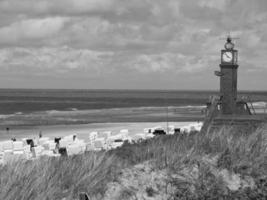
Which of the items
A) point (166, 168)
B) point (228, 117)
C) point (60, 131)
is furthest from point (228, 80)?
point (60, 131)

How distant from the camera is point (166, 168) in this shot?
22.4 ft

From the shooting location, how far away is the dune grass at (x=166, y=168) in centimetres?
527

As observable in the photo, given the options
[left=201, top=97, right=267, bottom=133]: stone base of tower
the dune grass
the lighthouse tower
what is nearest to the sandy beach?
[left=201, top=97, right=267, bottom=133]: stone base of tower

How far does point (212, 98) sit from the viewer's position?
16.0 meters

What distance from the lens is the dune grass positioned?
527 centimetres

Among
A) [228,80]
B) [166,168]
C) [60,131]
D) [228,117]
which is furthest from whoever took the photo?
[60,131]

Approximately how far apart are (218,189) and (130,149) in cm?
188

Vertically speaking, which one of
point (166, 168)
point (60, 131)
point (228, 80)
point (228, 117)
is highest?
point (228, 80)

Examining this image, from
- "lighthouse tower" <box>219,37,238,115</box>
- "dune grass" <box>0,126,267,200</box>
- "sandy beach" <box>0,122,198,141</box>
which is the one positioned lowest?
"sandy beach" <box>0,122,198,141</box>

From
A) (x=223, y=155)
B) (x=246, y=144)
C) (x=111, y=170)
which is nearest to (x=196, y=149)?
(x=223, y=155)

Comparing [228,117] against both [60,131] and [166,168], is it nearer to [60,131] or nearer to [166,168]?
[166,168]

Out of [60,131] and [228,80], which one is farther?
[60,131]

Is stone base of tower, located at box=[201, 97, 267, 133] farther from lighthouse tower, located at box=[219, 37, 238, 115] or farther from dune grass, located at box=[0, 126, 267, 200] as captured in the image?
dune grass, located at box=[0, 126, 267, 200]

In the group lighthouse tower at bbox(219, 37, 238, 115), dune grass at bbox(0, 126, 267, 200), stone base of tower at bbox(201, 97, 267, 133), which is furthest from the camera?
lighthouse tower at bbox(219, 37, 238, 115)
